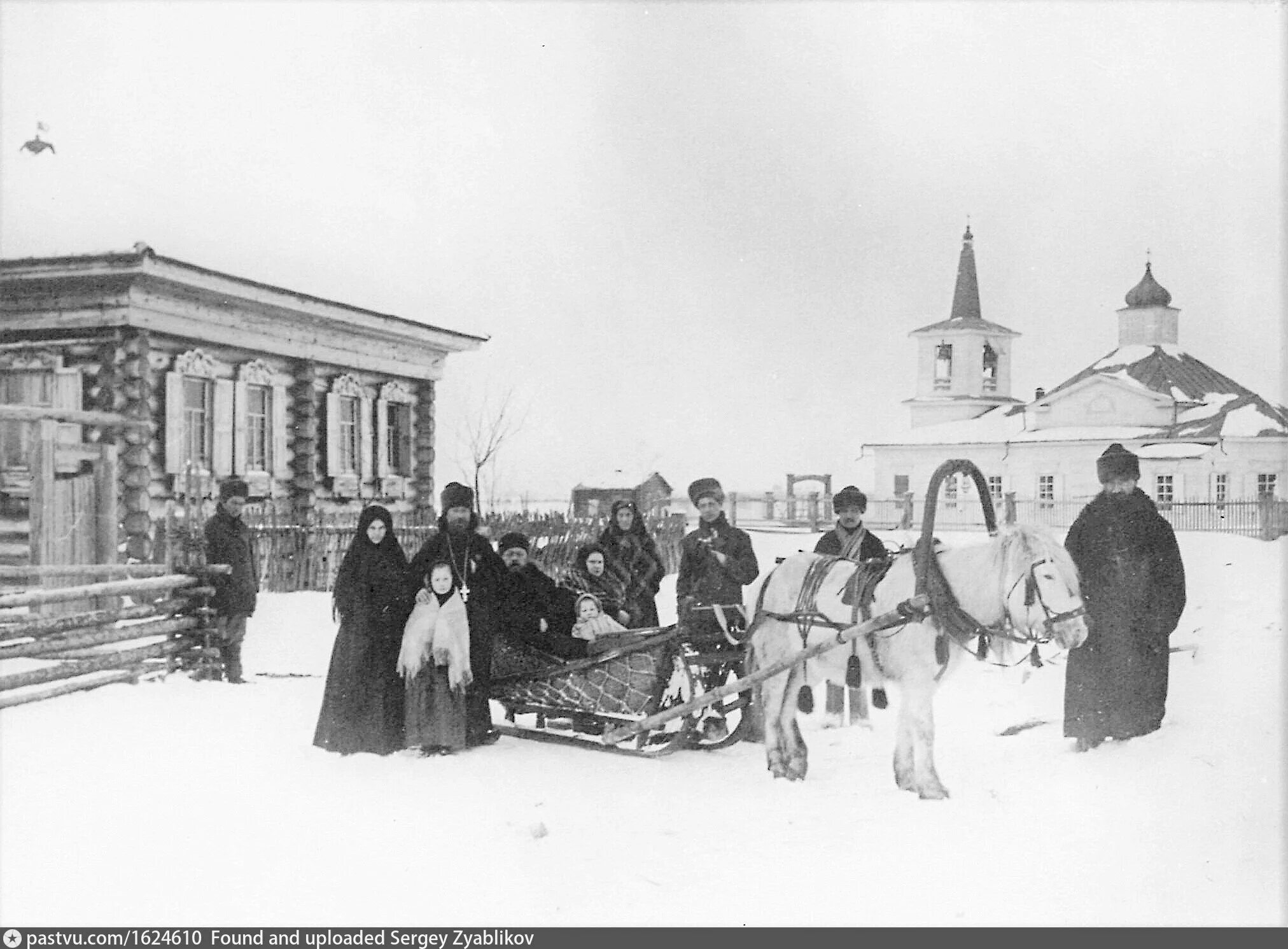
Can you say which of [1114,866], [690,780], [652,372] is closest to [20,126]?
[652,372]

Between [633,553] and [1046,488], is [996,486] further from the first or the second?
[633,553]

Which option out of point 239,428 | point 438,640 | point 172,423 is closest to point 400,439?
point 239,428

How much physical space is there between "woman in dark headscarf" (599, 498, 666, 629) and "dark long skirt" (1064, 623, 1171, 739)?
108 inches

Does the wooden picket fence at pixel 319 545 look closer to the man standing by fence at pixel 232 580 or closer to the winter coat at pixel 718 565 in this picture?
the man standing by fence at pixel 232 580

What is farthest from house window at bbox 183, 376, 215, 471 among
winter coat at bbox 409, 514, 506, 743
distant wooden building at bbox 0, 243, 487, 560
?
winter coat at bbox 409, 514, 506, 743

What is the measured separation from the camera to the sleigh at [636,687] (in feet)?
19.1

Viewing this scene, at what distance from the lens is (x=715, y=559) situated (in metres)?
6.27

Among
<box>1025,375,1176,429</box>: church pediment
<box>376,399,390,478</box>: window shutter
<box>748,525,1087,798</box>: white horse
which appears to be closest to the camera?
<box>748,525,1087,798</box>: white horse

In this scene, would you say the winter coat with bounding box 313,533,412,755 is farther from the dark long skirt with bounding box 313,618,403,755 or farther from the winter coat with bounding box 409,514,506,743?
the winter coat with bounding box 409,514,506,743

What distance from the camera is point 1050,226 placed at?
5441 mm

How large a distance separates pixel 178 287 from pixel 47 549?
3145 mm

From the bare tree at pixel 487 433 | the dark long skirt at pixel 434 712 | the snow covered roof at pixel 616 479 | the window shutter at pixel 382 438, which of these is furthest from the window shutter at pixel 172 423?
the dark long skirt at pixel 434 712

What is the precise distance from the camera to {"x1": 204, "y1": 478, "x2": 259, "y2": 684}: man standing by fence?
8.70 metres

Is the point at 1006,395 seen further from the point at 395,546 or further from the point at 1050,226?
the point at 395,546
